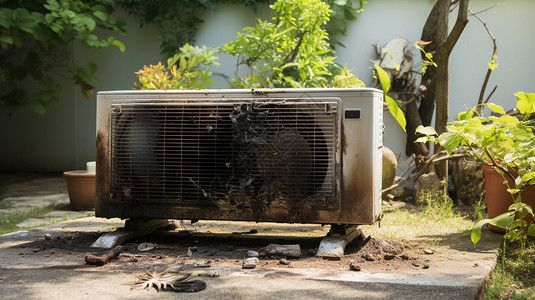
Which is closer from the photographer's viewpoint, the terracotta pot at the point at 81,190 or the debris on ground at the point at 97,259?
the debris on ground at the point at 97,259

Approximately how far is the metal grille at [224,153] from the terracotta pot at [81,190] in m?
1.70

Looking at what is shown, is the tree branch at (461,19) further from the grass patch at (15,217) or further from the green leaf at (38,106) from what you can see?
the green leaf at (38,106)

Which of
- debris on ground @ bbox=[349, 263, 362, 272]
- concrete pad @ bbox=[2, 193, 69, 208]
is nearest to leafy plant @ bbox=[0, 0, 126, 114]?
concrete pad @ bbox=[2, 193, 69, 208]

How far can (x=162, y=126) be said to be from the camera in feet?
10.5

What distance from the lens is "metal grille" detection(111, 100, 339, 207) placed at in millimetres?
3031

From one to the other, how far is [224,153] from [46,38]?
3549 mm

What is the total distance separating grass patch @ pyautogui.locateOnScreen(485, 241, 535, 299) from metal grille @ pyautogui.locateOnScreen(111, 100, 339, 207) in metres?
0.86

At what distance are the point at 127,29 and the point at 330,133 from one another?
467cm

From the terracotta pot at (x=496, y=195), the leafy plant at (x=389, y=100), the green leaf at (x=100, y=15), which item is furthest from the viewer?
the green leaf at (x=100, y=15)

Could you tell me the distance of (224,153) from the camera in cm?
311

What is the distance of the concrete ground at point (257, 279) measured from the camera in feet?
7.39

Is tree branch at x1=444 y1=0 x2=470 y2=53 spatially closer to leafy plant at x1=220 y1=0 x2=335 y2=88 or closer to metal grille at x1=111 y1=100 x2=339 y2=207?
leafy plant at x1=220 y1=0 x2=335 y2=88

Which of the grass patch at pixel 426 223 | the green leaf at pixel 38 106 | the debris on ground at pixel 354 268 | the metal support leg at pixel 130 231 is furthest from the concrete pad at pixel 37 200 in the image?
the debris on ground at pixel 354 268

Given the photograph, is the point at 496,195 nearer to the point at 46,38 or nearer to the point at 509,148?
the point at 509,148
